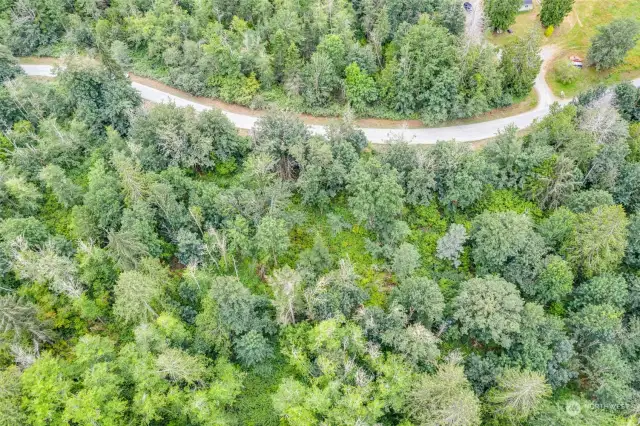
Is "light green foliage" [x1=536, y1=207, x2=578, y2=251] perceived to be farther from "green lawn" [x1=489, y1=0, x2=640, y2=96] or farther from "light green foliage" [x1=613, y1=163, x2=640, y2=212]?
"green lawn" [x1=489, y1=0, x2=640, y2=96]

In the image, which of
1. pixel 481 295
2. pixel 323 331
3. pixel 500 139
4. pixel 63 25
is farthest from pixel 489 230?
pixel 63 25

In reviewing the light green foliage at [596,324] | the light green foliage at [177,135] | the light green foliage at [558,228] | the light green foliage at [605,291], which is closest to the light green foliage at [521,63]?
the light green foliage at [558,228]

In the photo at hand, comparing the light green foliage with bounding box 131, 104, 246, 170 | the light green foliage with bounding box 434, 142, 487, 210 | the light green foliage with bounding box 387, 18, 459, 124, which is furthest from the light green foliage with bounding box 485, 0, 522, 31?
the light green foliage with bounding box 131, 104, 246, 170

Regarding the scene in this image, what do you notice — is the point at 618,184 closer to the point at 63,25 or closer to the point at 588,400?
the point at 588,400

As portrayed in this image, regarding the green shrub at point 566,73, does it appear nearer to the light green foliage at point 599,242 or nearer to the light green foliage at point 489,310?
the light green foliage at point 599,242

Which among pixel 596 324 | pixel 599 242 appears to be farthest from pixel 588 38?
pixel 596 324
